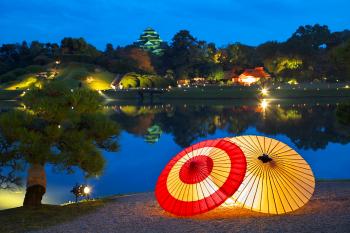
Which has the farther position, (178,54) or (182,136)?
(178,54)

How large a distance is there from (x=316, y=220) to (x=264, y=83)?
65351mm

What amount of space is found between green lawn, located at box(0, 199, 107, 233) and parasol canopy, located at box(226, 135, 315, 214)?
334cm

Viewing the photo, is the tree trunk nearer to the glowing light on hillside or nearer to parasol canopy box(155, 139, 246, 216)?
parasol canopy box(155, 139, 246, 216)

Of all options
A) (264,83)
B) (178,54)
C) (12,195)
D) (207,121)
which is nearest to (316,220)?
(12,195)

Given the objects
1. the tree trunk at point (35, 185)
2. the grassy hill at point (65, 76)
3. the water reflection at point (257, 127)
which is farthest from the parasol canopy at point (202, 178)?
the grassy hill at point (65, 76)

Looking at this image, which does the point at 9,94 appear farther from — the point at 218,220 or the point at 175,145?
the point at 218,220

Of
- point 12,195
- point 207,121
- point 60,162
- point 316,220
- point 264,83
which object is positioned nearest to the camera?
point 316,220

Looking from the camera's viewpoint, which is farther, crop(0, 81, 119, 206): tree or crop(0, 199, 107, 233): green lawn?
crop(0, 81, 119, 206): tree

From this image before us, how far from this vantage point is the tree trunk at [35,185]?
10.7 metres

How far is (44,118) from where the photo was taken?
34.1 feet

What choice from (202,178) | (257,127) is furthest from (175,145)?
(202,178)

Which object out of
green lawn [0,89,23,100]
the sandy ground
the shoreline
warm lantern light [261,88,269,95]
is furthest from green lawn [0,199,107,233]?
green lawn [0,89,23,100]

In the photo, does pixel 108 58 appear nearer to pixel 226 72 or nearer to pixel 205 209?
pixel 226 72

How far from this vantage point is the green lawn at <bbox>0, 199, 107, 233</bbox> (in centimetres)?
841
